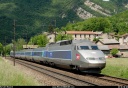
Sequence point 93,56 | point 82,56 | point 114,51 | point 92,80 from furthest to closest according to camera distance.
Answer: point 114,51 → point 82,56 → point 93,56 → point 92,80

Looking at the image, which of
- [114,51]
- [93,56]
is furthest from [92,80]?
[114,51]

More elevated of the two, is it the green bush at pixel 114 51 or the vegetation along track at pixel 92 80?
the green bush at pixel 114 51

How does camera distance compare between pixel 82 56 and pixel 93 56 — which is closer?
pixel 93 56

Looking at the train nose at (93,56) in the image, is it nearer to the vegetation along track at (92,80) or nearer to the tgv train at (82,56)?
the tgv train at (82,56)

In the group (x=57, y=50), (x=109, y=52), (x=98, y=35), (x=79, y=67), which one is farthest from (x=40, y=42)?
(x=79, y=67)

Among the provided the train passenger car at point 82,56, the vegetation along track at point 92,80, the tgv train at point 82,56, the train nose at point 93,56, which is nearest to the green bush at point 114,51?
the tgv train at point 82,56

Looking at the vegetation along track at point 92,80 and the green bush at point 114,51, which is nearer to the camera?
the vegetation along track at point 92,80

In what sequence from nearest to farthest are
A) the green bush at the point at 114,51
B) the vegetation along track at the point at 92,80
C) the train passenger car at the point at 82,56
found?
the vegetation along track at the point at 92,80 < the train passenger car at the point at 82,56 < the green bush at the point at 114,51

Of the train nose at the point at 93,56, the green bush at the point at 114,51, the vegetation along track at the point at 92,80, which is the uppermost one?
the train nose at the point at 93,56

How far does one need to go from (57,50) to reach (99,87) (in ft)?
60.1

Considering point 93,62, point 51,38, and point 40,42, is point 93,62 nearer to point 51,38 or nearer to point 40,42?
point 40,42

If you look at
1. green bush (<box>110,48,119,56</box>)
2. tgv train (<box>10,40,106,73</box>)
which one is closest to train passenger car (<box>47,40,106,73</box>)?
tgv train (<box>10,40,106,73</box>)

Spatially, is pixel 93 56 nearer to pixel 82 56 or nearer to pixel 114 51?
pixel 82 56

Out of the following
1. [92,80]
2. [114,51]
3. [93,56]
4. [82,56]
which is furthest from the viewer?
[114,51]
